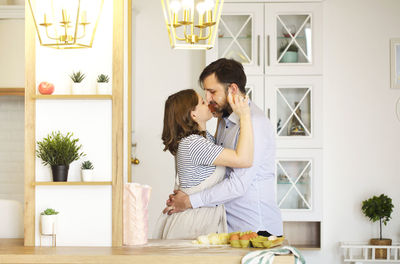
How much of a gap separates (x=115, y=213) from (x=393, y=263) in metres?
3.06

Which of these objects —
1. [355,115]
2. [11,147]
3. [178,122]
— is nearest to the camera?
[178,122]

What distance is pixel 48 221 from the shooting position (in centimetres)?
255

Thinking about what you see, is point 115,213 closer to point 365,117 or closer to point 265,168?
point 265,168

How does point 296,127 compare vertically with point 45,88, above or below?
below

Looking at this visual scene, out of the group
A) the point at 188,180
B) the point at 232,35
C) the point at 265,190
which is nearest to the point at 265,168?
the point at 265,190

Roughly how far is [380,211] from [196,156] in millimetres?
2486

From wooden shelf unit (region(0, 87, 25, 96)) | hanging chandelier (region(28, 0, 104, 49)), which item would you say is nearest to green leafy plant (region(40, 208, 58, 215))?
hanging chandelier (region(28, 0, 104, 49))

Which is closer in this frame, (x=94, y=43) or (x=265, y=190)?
(x=94, y=43)

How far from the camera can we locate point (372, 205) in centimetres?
484

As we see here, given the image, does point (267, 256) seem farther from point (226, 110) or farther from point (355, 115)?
point (355, 115)

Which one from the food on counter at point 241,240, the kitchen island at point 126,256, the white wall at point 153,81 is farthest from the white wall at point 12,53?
the food on counter at point 241,240

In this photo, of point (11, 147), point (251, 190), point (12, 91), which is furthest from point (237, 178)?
point (11, 147)

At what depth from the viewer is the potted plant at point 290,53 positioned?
472 cm

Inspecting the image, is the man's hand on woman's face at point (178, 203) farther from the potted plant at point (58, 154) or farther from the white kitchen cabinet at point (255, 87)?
the white kitchen cabinet at point (255, 87)
